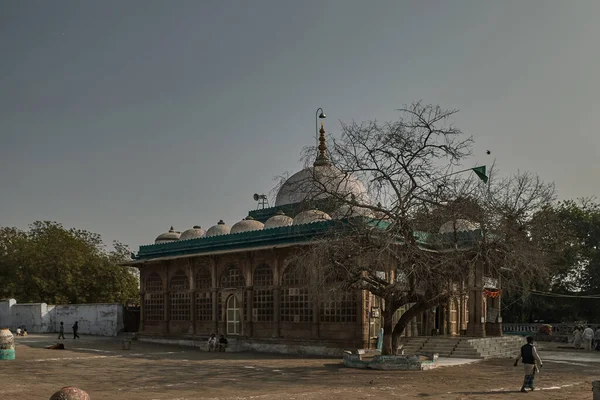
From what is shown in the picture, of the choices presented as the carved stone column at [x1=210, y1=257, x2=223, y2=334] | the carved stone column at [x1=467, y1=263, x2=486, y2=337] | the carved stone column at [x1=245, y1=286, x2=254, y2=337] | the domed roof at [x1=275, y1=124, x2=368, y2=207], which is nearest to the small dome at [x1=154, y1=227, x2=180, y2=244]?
the carved stone column at [x1=210, y1=257, x2=223, y2=334]

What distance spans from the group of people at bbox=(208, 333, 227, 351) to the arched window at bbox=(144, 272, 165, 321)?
7352mm

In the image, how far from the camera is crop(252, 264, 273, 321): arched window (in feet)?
99.9

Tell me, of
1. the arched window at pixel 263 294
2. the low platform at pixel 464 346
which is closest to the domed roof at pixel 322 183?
the arched window at pixel 263 294

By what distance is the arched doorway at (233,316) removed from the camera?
3219cm

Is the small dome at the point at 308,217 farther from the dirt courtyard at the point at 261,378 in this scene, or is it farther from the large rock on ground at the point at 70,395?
the large rock on ground at the point at 70,395

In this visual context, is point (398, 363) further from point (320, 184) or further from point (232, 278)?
point (232, 278)

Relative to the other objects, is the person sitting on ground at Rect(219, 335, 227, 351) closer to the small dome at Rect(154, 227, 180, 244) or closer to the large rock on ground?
the small dome at Rect(154, 227, 180, 244)

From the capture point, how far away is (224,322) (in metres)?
32.7

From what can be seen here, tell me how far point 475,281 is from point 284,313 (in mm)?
8405

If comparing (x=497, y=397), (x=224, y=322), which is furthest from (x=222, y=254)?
(x=497, y=397)

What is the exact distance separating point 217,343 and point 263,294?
3.05 m

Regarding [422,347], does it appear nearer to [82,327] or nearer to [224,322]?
[224,322]

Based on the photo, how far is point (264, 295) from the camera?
30734mm

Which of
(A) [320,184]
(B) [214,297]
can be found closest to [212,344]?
(B) [214,297]
